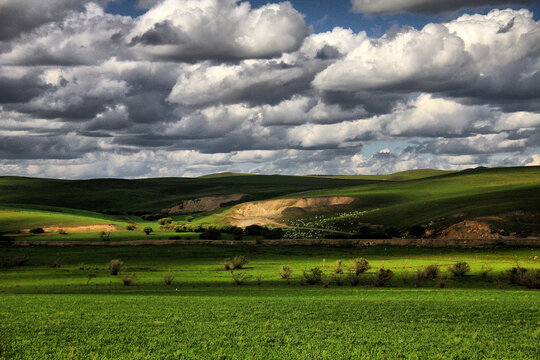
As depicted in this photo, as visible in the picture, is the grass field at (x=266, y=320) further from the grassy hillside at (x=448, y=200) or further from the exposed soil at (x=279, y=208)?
the exposed soil at (x=279, y=208)

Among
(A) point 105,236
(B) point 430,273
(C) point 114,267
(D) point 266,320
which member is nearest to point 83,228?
(A) point 105,236

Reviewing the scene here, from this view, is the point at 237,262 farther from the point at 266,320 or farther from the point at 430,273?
the point at 266,320

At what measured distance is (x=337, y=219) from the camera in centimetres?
12062

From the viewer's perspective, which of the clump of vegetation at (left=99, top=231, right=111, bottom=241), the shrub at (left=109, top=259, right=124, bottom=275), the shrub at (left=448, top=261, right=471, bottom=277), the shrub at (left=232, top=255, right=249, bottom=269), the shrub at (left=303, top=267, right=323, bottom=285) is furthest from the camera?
the clump of vegetation at (left=99, top=231, right=111, bottom=241)

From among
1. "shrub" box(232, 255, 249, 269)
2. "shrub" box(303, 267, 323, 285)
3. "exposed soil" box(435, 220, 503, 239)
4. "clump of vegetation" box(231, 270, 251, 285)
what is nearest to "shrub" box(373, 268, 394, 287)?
"shrub" box(303, 267, 323, 285)

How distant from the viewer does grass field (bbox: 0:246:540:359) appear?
18814mm

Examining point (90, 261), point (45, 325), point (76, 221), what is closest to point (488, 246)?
point (90, 261)

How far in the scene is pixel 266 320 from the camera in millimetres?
24578

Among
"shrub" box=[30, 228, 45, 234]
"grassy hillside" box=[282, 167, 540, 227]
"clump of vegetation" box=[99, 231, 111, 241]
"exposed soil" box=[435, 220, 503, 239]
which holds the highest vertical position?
"grassy hillside" box=[282, 167, 540, 227]

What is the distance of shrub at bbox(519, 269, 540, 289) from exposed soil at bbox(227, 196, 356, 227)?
87.4m

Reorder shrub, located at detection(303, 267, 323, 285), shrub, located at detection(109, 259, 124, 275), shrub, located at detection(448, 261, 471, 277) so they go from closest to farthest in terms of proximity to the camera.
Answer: shrub, located at detection(303, 267, 323, 285) < shrub, located at detection(448, 261, 471, 277) < shrub, located at detection(109, 259, 124, 275)

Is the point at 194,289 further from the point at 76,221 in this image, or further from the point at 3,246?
the point at 76,221

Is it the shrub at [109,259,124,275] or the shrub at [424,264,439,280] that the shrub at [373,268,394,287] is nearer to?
the shrub at [424,264,439,280]

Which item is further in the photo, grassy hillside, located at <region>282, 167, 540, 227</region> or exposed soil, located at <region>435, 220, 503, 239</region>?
grassy hillside, located at <region>282, 167, 540, 227</region>
